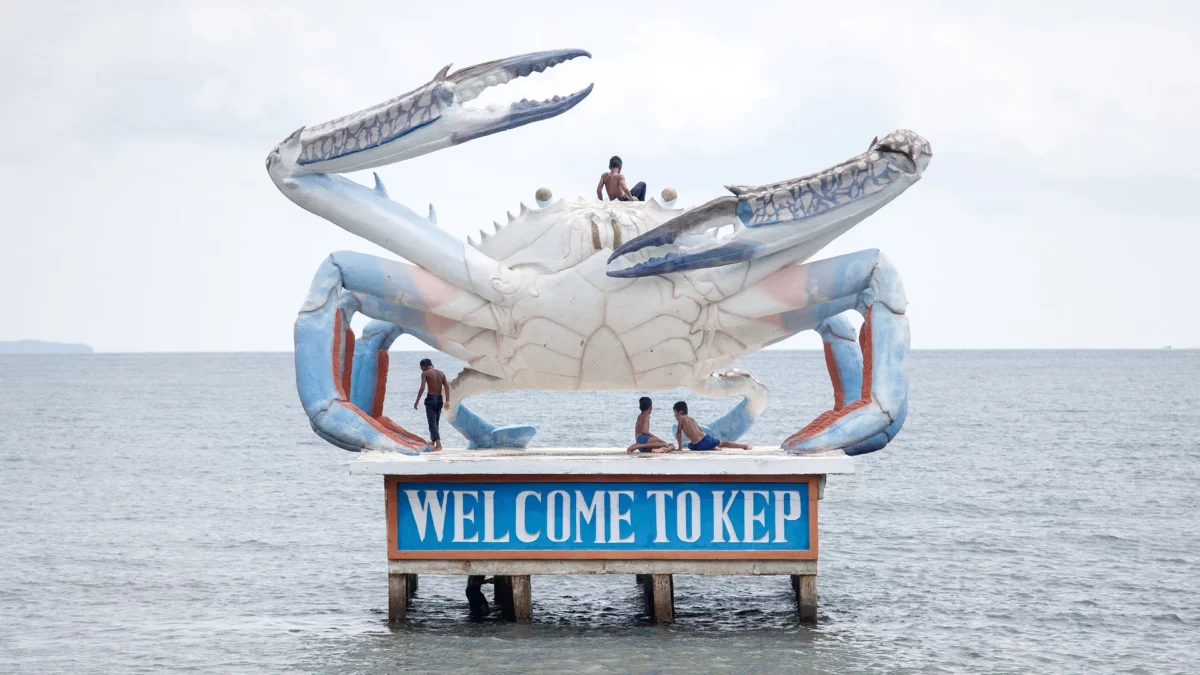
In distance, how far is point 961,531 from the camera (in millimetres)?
25641

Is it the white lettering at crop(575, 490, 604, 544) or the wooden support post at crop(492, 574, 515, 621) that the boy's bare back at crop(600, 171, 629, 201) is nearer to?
the white lettering at crop(575, 490, 604, 544)

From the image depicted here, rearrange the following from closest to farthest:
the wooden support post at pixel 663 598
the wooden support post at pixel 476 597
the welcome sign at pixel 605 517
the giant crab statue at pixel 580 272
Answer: the giant crab statue at pixel 580 272
the welcome sign at pixel 605 517
the wooden support post at pixel 663 598
the wooden support post at pixel 476 597

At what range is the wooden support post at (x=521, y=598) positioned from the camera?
14.8 metres

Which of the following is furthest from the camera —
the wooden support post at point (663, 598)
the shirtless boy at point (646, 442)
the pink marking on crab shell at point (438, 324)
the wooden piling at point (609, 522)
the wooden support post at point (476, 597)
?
the wooden support post at point (476, 597)

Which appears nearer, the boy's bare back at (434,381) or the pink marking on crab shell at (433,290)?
the pink marking on crab shell at (433,290)

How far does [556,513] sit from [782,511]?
6.29ft

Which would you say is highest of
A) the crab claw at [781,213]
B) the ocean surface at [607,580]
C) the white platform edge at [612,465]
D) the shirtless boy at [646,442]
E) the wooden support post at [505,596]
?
the crab claw at [781,213]

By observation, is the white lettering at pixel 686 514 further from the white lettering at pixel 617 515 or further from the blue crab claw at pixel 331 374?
the blue crab claw at pixel 331 374

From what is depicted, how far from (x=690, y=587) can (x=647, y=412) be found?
364cm

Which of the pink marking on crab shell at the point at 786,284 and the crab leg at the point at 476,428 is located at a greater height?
the pink marking on crab shell at the point at 786,284

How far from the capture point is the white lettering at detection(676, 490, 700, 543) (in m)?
14.1

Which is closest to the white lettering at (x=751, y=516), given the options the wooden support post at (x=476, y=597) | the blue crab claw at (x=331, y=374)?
the blue crab claw at (x=331, y=374)

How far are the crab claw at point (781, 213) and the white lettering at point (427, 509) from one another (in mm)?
2442

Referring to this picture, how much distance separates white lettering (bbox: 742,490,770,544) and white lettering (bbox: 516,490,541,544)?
1.75m
